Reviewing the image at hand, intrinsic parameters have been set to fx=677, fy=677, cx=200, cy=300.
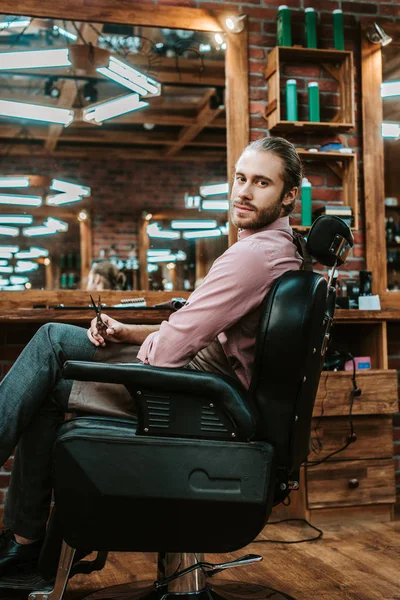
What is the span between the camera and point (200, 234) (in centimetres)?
450

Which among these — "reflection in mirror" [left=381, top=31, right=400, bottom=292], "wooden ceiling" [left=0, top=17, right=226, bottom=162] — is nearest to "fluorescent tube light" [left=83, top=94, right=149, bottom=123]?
"wooden ceiling" [left=0, top=17, right=226, bottom=162]

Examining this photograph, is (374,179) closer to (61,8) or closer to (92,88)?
(61,8)

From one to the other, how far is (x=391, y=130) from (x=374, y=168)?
283 millimetres

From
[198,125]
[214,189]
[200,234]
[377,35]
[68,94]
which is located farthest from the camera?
[68,94]

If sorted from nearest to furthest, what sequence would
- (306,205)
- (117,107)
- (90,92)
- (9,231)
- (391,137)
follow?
(306,205) < (391,137) < (117,107) < (90,92) < (9,231)

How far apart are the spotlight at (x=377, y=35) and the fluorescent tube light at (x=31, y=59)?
1.61 m

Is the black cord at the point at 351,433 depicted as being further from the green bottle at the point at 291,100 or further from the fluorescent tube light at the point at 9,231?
the fluorescent tube light at the point at 9,231

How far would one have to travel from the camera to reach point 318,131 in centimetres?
352

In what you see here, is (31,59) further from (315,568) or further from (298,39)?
(315,568)

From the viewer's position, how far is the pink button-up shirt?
59.1 inches

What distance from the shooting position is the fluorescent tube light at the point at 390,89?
3625 millimetres

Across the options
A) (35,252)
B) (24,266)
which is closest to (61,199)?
(35,252)

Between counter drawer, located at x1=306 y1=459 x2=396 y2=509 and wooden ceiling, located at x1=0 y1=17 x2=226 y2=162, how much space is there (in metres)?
1.69

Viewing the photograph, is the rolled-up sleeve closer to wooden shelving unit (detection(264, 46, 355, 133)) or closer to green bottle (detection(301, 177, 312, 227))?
green bottle (detection(301, 177, 312, 227))
